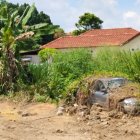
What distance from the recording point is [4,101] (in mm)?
21797

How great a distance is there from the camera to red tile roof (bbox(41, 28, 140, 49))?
41.5 meters

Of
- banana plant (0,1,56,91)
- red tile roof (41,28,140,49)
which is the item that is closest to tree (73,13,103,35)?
red tile roof (41,28,140,49)

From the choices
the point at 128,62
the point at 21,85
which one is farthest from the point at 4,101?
the point at 128,62

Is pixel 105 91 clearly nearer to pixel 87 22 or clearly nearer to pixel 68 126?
pixel 68 126

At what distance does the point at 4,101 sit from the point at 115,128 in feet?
31.8

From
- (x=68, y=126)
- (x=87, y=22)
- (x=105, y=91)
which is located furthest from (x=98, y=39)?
(x=68, y=126)

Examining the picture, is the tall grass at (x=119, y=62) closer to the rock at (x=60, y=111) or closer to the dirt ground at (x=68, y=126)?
the dirt ground at (x=68, y=126)

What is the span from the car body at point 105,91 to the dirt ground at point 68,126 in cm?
35

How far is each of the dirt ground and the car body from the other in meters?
0.35

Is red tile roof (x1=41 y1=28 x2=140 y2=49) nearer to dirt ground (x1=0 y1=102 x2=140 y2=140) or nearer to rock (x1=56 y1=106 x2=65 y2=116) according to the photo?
rock (x1=56 y1=106 x2=65 y2=116)

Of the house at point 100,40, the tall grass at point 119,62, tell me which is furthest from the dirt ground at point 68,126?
the house at point 100,40

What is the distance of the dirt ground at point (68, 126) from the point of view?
12.3 meters

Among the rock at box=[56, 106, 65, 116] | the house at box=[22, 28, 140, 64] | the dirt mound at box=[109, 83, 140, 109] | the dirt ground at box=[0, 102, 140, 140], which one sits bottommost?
the dirt ground at box=[0, 102, 140, 140]

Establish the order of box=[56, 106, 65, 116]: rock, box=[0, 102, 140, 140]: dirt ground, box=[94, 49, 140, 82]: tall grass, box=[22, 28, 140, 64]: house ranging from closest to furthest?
1. box=[0, 102, 140, 140]: dirt ground
2. box=[56, 106, 65, 116]: rock
3. box=[94, 49, 140, 82]: tall grass
4. box=[22, 28, 140, 64]: house
